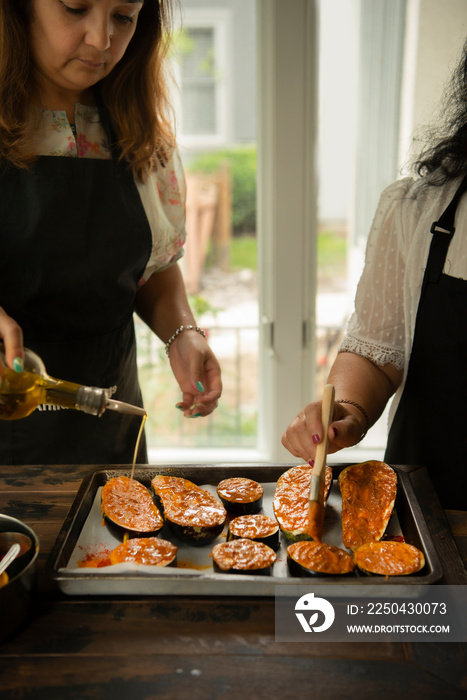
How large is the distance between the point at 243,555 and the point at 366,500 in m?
0.32

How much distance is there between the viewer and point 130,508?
1323 millimetres

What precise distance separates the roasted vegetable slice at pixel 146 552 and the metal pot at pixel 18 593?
0.56 feet

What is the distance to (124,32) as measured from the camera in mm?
1590

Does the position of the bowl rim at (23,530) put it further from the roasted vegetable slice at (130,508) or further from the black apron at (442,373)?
the black apron at (442,373)

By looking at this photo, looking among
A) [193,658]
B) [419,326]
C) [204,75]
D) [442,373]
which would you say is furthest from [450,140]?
[204,75]

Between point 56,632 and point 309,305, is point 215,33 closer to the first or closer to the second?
point 309,305

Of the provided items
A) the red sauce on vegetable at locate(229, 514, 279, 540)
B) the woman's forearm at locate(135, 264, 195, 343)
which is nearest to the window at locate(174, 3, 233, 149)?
the woman's forearm at locate(135, 264, 195, 343)

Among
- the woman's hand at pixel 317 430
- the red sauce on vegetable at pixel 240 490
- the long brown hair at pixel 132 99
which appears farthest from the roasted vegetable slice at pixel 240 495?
the long brown hair at pixel 132 99

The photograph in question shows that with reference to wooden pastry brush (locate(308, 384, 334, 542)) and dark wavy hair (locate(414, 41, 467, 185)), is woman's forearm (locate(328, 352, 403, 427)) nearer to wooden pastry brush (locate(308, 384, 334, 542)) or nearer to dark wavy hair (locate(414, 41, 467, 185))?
wooden pastry brush (locate(308, 384, 334, 542))

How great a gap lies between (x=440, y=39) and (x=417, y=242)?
1.43 m

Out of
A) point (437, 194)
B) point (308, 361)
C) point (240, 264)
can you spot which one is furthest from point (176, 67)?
point (437, 194)

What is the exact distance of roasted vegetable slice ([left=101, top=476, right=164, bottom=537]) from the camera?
1.27m

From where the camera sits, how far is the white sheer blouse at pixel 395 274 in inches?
64.1

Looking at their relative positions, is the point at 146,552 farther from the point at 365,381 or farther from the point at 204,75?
the point at 204,75
